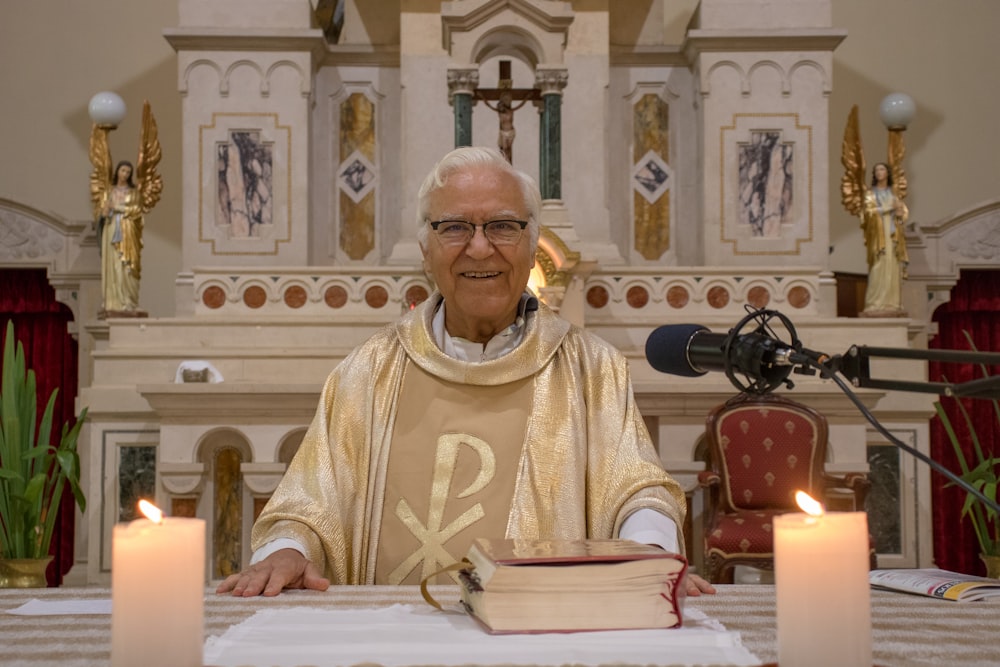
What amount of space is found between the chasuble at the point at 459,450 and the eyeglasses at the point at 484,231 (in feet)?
0.81

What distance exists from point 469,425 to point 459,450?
0.07 metres

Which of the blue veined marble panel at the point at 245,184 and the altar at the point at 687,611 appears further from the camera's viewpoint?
the blue veined marble panel at the point at 245,184

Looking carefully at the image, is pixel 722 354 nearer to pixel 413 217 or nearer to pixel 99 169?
pixel 413 217

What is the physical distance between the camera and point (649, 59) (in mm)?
9773

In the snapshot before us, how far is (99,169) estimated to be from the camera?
28.0ft

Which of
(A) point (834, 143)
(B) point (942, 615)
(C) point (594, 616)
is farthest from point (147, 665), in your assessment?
(A) point (834, 143)

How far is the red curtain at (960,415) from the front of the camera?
9234mm

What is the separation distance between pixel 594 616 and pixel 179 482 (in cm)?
514

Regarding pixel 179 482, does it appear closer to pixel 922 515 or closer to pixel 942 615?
pixel 922 515

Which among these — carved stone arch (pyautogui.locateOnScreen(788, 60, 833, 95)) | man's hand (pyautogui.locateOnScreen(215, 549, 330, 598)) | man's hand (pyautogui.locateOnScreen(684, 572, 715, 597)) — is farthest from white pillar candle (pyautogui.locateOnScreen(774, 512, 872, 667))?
carved stone arch (pyautogui.locateOnScreen(788, 60, 833, 95))

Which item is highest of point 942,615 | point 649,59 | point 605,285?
point 649,59

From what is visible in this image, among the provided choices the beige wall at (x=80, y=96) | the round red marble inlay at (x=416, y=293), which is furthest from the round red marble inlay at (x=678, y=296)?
the beige wall at (x=80, y=96)

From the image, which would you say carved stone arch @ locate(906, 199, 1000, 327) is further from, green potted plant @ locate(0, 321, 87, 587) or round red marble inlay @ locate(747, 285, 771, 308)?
green potted plant @ locate(0, 321, 87, 587)

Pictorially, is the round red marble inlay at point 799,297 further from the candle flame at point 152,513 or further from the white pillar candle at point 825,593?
the candle flame at point 152,513
